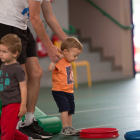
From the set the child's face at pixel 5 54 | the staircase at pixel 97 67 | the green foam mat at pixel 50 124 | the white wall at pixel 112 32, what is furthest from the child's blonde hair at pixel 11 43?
the white wall at pixel 112 32

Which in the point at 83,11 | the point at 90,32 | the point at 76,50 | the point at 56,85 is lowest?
the point at 56,85

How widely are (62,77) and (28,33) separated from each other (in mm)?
421

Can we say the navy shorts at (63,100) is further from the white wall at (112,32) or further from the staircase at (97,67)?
the white wall at (112,32)

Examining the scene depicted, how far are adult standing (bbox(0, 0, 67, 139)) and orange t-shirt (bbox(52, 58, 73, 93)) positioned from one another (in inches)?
5.6

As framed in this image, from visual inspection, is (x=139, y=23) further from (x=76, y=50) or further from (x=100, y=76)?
(x=76, y=50)

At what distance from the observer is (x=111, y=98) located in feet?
13.7

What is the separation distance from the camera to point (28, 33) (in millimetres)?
2162

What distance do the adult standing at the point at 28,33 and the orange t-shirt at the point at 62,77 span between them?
0.14 metres

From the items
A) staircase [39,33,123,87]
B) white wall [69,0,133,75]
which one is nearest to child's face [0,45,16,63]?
staircase [39,33,123,87]

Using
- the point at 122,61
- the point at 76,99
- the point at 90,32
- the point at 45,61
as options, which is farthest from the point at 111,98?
the point at 90,32

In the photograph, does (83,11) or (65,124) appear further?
(83,11)

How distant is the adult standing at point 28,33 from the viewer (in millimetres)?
1951

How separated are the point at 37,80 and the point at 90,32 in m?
6.24

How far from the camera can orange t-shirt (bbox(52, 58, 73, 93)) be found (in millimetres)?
2232
